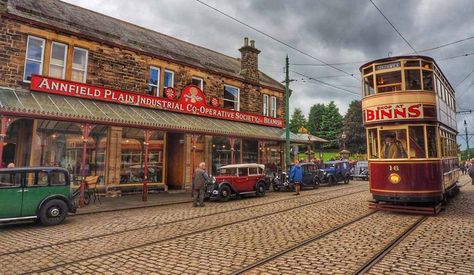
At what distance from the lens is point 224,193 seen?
46.4 ft

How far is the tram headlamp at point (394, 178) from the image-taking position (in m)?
10.1

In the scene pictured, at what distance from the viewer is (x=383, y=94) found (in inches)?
417

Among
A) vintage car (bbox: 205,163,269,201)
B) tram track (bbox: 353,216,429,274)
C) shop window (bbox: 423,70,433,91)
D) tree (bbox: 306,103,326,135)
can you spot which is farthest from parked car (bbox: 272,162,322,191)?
tree (bbox: 306,103,326,135)

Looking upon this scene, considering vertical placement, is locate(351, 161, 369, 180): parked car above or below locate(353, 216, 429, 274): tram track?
above

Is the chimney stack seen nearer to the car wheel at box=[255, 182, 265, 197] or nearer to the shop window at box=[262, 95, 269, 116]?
the shop window at box=[262, 95, 269, 116]

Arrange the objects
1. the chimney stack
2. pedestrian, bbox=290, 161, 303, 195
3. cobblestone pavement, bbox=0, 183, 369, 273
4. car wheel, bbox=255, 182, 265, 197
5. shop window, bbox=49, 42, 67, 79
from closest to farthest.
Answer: cobblestone pavement, bbox=0, 183, 369, 273 < shop window, bbox=49, 42, 67, 79 < car wheel, bbox=255, 182, 265, 197 < pedestrian, bbox=290, 161, 303, 195 < the chimney stack

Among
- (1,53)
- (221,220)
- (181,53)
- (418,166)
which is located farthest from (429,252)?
(181,53)

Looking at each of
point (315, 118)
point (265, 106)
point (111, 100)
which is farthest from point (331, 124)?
point (111, 100)

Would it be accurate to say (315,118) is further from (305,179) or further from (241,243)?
(241,243)

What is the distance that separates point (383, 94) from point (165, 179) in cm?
1277

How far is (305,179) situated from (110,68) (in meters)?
13.4

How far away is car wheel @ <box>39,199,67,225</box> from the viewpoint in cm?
862

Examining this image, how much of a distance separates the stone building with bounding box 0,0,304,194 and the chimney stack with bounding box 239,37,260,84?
630 millimetres

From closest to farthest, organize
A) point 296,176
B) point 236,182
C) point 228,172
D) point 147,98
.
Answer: point 236,182 → point 228,172 → point 147,98 → point 296,176
